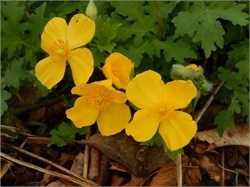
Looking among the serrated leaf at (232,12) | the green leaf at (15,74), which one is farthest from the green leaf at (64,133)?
the serrated leaf at (232,12)

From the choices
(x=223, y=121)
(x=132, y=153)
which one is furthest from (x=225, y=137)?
(x=132, y=153)

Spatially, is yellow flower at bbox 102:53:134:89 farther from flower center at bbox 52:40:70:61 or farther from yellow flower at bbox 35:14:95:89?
flower center at bbox 52:40:70:61

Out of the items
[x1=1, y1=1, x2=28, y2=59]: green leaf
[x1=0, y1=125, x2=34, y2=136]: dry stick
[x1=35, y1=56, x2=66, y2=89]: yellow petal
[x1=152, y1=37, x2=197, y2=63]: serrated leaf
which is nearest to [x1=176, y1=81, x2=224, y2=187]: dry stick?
[x1=152, y1=37, x2=197, y2=63]: serrated leaf

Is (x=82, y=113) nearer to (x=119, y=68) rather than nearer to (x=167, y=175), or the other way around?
(x=119, y=68)

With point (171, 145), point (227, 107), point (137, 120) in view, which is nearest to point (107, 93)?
point (137, 120)

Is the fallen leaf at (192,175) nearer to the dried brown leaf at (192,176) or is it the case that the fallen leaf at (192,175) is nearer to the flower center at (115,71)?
the dried brown leaf at (192,176)

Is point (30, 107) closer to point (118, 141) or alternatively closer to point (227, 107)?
point (118, 141)
